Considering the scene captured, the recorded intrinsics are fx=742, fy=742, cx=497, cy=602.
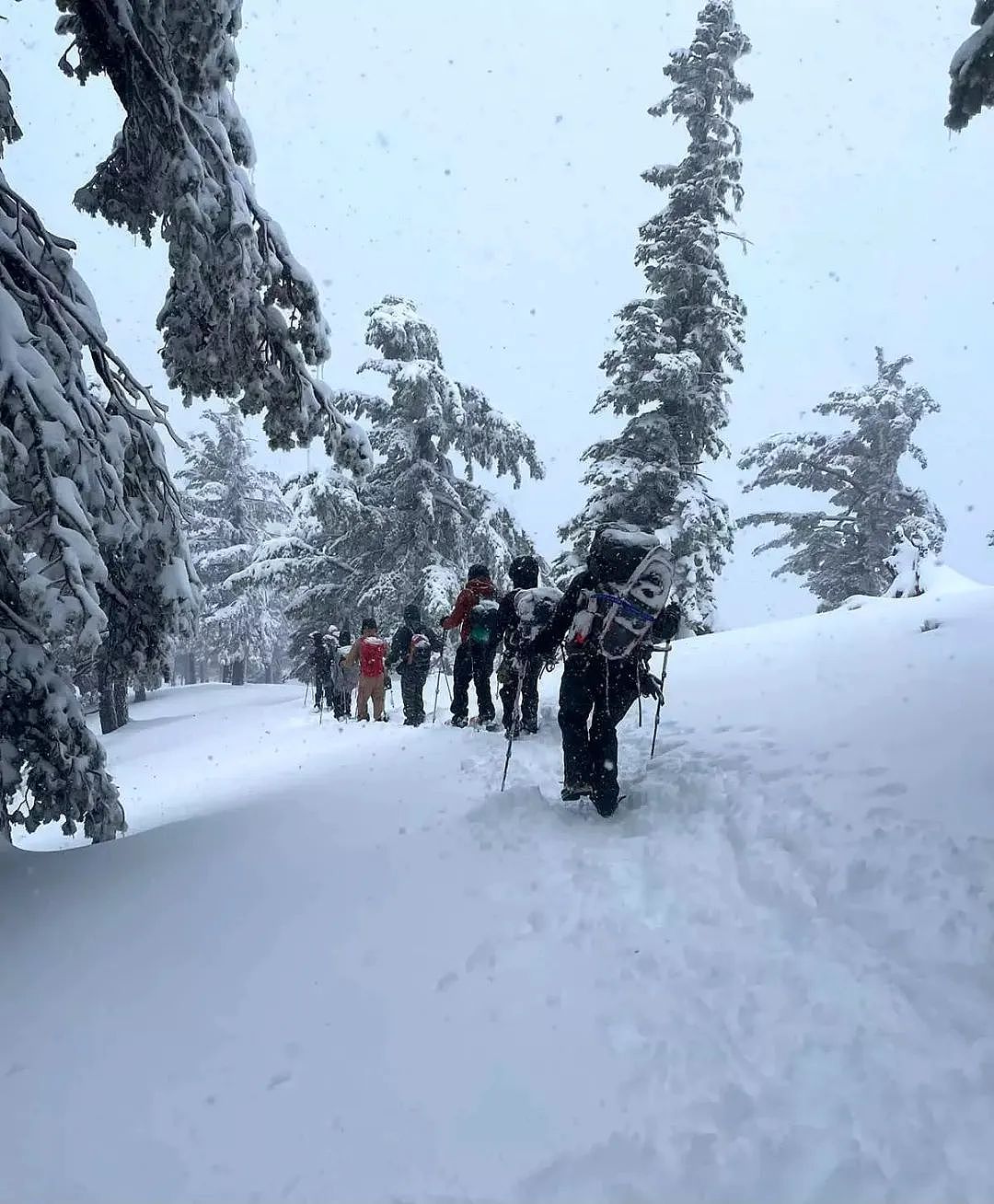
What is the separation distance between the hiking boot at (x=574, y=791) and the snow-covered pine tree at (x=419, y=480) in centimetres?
1464

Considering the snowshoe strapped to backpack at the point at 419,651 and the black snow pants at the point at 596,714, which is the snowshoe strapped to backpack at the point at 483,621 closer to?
the snowshoe strapped to backpack at the point at 419,651

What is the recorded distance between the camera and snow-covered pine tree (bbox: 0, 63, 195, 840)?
4508mm

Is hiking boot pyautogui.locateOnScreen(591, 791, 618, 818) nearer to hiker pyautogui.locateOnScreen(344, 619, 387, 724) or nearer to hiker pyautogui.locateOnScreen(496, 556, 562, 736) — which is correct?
hiker pyautogui.locateOnScreen(496, 556, 562, 736)

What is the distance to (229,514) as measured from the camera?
36.5 meters

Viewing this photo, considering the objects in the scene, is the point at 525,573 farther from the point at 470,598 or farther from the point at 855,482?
the point at 855,482

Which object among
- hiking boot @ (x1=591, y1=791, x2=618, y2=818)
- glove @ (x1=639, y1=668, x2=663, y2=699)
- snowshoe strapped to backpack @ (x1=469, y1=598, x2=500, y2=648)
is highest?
snowshoe strapped to backpack @ (x1=469, y1=598, x2=500, y2=648)

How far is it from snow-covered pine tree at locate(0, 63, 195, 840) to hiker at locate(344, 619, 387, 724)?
650cm

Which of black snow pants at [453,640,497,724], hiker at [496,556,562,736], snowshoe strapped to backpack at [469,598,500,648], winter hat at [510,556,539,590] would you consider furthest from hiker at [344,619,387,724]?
winter hat at [510,556,539,590]

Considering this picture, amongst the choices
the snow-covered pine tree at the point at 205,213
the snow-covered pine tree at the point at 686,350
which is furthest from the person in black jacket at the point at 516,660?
the snow-covered pine tree at the point at 686,350

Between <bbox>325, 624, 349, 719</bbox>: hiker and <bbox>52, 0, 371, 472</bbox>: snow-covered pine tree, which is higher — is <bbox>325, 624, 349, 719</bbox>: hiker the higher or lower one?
the lower one

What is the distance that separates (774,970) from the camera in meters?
3.36

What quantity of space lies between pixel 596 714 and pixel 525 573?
2669mm

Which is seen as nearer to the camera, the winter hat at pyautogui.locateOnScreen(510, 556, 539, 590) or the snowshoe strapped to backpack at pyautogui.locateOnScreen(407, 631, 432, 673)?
the winter hat at pyautogui.locateOnScreen(510, 556, 539, 590)

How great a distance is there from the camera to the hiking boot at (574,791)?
545cm
